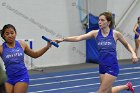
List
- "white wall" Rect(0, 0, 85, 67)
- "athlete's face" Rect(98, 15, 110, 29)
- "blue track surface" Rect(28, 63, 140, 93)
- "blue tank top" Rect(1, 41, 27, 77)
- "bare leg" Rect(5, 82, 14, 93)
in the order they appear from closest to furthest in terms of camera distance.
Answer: "bare leg" Rect(5, 82, 14, 93) → "blue tank top" Rect(1, 41, 27, 77) → "athlete's face" Rect(98, 15, 110, 29) → "blue track surface" Rect(28, 63, 140, 93) → "white wall" Rect(0, 0, 85, 67)

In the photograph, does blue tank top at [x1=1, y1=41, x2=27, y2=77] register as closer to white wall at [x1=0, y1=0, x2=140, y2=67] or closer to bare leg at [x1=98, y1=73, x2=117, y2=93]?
bare leg at [x1=98, y1=73, x2=117, y2=93]

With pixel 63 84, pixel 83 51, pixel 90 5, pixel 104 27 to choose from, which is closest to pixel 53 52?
pixel 83 51

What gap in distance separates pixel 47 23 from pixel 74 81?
166 inches

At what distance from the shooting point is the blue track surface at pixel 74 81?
8453 millimetres

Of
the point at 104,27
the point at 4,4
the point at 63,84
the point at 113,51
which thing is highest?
the point at 4,4

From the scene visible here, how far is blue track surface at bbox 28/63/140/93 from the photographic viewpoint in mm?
8453

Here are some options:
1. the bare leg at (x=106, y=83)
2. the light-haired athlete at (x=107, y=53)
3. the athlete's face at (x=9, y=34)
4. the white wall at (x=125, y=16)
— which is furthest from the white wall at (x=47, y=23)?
the bare leg at (x=106, y=83)

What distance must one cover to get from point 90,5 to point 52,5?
209 centimetres

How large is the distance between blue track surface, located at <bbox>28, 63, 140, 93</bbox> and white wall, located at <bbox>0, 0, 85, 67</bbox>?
201 cm

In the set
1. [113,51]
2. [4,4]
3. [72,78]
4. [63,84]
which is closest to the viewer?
[113,51]

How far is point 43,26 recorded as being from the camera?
13156mm

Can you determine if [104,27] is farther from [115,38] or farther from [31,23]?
[31,23]

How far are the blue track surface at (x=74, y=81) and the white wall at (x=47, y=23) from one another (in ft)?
6.59

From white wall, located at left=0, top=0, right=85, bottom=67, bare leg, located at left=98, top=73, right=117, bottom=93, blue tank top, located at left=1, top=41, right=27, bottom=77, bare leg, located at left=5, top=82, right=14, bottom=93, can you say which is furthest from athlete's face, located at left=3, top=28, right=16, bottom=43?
white wall, located at left=0, top=0, right=85, bottom=67
